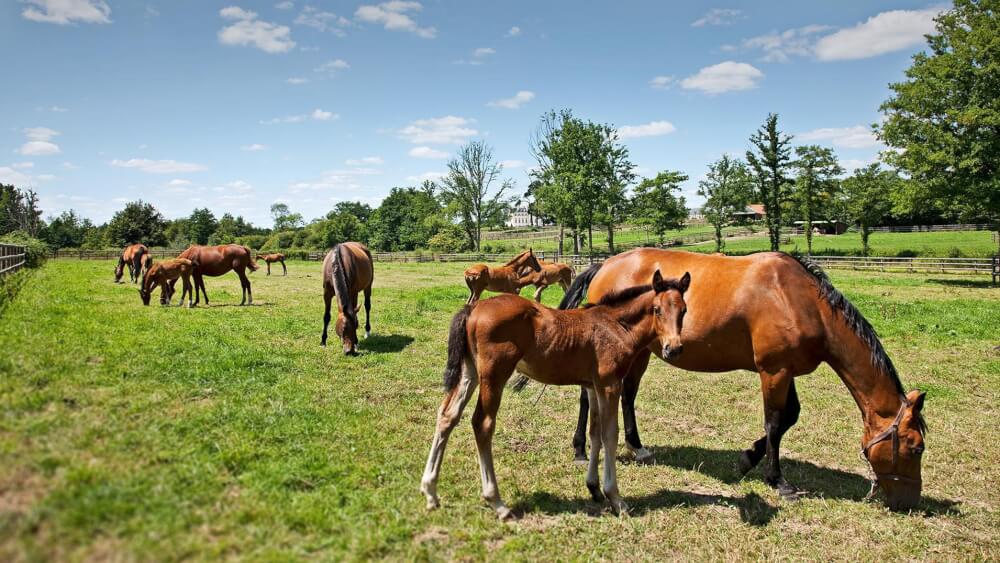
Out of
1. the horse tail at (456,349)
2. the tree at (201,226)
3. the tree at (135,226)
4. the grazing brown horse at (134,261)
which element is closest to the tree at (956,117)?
the horse tail at (456,349)

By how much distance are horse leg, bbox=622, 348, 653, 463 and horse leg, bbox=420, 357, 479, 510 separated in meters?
2.30

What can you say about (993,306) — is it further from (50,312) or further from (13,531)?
(50,312)

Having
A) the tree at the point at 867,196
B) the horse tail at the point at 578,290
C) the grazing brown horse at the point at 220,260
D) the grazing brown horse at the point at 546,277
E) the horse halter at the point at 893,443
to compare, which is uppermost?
the tree at the point at 867,196

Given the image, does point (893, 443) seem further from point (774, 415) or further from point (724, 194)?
point (724, 194)

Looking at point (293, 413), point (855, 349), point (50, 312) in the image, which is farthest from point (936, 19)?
point (50, 312)

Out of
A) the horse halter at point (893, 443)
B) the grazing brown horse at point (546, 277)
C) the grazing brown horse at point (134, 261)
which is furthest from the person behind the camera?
the grazing brown horse at point (134, 261)

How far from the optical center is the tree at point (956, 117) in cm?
2503

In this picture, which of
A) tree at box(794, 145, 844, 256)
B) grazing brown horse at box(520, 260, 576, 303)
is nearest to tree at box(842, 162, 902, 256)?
tree at box(794, 145, 844, 256)

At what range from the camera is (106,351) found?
278 inches

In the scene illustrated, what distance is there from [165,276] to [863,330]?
58.1ft

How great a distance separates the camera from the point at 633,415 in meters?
6.58

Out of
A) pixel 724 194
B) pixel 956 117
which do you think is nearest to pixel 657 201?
pixel 724 194

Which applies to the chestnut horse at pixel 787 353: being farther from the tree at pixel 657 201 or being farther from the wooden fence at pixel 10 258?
the tree at pixel 657 201

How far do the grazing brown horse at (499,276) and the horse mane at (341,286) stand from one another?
13.6ft
